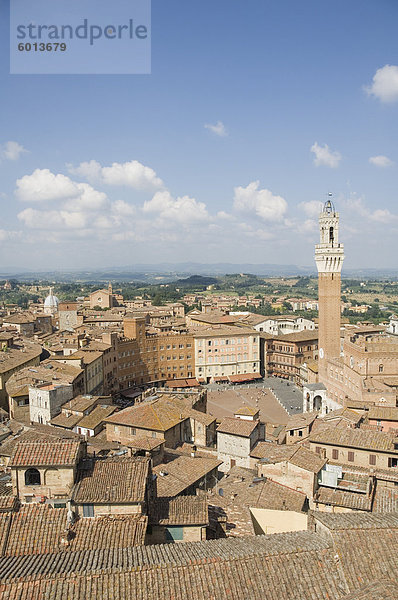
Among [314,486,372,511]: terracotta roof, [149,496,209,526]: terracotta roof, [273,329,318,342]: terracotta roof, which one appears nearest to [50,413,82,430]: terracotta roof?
[314,486,372,511]: terracotta roof

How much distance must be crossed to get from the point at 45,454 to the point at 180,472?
27.3 ft

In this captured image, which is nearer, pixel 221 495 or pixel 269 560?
pixel 269 560

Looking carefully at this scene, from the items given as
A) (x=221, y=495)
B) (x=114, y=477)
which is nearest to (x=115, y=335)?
(x=221, y=495)

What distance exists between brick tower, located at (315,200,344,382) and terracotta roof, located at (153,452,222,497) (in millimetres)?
35193

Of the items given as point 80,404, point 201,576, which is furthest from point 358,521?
point 80,404

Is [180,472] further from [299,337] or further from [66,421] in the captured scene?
[299,337]

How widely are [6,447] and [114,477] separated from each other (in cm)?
1065

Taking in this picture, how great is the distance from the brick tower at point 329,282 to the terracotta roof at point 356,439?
2927 centimetres

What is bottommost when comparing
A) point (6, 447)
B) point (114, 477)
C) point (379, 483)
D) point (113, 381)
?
point (113, 381)

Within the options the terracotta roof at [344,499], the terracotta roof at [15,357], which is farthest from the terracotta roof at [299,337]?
the terracotta roof at [344,499]

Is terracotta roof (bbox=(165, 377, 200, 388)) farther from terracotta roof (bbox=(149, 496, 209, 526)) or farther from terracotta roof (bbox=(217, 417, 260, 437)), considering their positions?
terracotta roof (bbox=(149, 496, 209, 526))

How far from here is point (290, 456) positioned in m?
20.9

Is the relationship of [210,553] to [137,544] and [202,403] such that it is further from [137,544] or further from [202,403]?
[202,403]

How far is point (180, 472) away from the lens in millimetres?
19812
